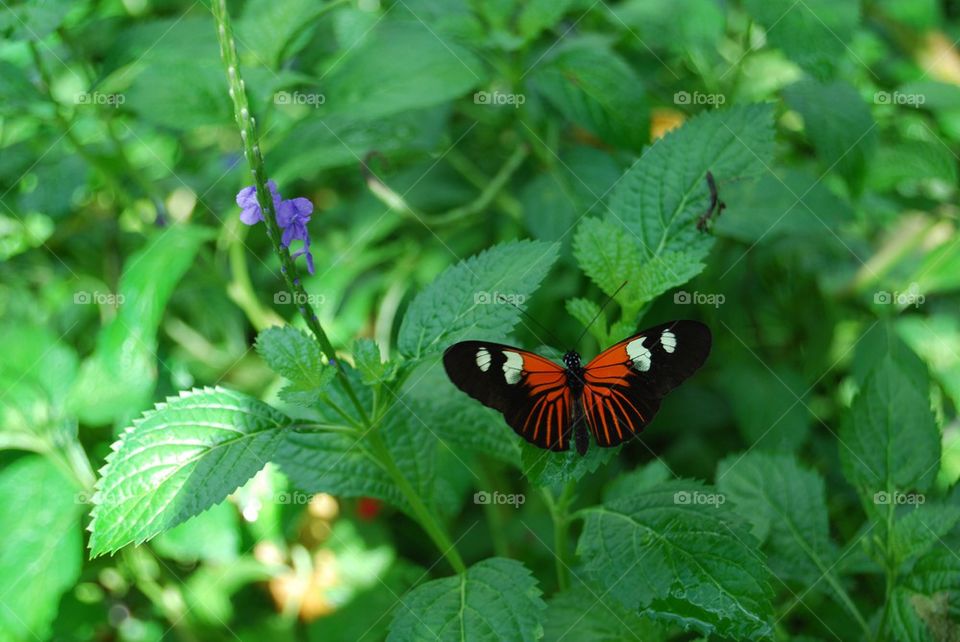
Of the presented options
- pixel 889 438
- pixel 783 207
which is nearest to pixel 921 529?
pixel 889 438

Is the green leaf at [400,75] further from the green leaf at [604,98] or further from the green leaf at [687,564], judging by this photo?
the green leaf at [687,564]

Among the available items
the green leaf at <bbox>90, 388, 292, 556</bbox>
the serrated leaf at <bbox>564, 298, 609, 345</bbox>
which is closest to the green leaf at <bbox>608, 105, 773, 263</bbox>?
the serrated leaf at <bbox>564, 298, 609, 345</bbox>

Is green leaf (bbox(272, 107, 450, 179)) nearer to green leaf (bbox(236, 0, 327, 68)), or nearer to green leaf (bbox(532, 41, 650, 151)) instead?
green leaf (bbox(236, 0, 327, 68))

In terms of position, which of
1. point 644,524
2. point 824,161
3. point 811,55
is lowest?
point 644,524

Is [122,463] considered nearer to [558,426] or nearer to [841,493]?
[558,426]

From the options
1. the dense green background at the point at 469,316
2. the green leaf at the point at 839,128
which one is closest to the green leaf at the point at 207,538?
the dense green background at the point at 469,316

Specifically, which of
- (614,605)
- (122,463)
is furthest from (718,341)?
(122,463)
